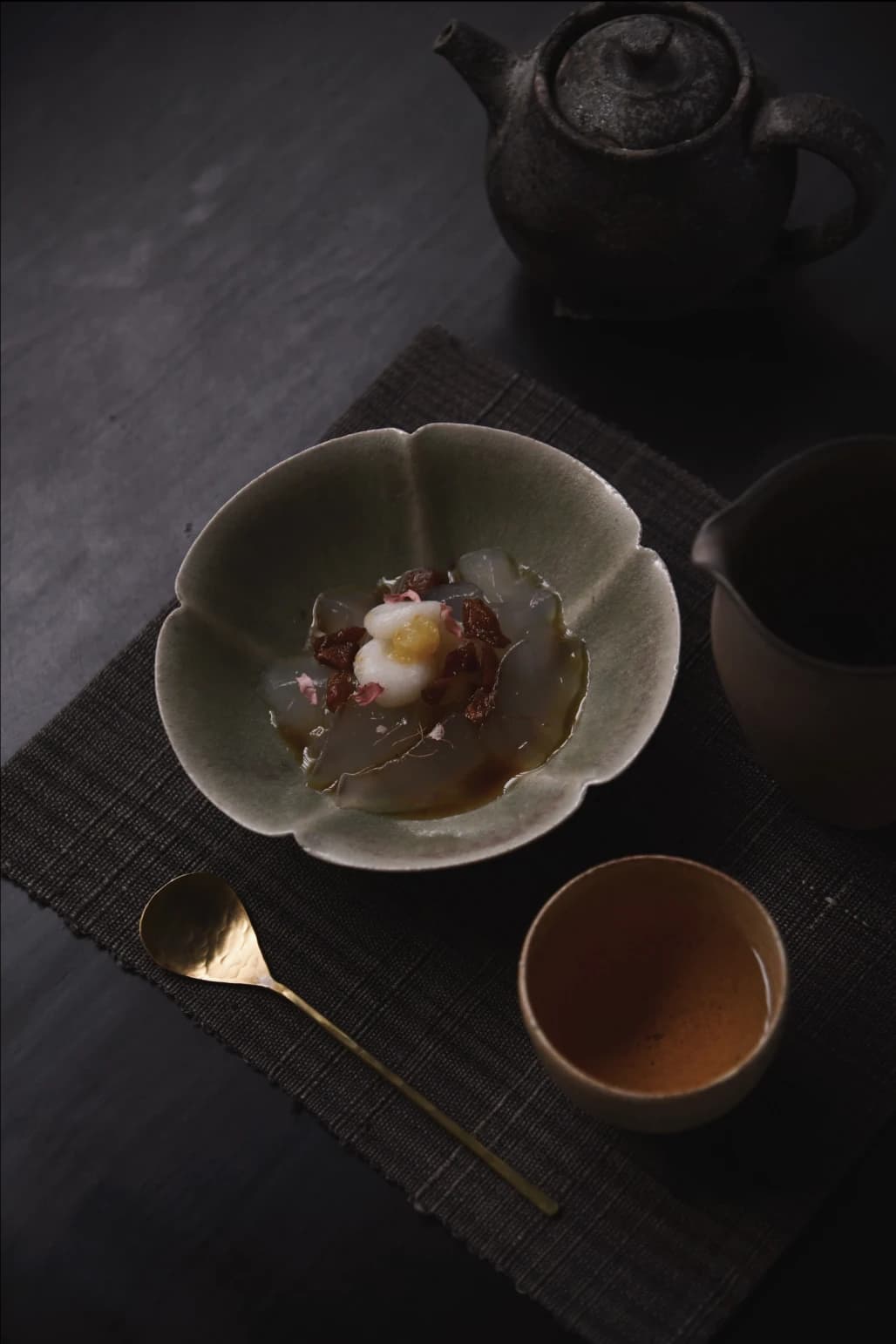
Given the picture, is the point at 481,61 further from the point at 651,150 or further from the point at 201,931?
the point at 201,931

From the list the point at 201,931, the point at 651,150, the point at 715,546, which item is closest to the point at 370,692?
the point at 201,931

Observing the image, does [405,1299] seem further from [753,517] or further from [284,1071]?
[753,517]

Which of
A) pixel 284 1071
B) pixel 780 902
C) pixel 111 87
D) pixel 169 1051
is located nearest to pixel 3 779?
pixel 169 1051

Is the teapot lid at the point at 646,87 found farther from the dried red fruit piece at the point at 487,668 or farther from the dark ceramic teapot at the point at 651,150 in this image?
the dried red fruit piece at the point at 487,668

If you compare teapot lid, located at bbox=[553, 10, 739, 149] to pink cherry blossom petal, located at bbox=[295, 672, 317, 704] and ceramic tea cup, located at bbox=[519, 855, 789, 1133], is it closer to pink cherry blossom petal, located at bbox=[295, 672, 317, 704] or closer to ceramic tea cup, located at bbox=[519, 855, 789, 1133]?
pink cherry blossom petal, located at bbox=[295, 672, 317, 704]

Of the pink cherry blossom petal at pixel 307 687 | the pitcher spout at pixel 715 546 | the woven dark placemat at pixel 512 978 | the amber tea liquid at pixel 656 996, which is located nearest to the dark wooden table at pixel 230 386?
the woven dark placemat at pixel 512 978

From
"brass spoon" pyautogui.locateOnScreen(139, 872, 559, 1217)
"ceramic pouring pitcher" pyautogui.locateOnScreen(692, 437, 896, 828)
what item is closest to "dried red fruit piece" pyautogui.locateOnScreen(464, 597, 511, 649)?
"ceramic pouring pitcher" pyautogui.locateOnScreen(692, 437, 896, 828)
